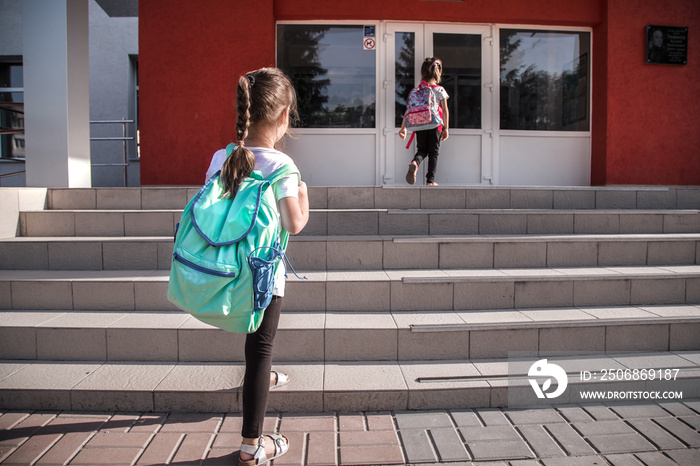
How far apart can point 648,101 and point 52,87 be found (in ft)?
26.1

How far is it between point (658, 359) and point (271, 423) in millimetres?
2636

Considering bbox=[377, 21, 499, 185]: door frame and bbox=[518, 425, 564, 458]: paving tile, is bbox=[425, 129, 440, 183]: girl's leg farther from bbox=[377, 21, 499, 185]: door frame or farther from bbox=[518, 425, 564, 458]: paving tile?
bbox=[518, 425, 564, 458]: paving tile

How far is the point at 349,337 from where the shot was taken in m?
2.97

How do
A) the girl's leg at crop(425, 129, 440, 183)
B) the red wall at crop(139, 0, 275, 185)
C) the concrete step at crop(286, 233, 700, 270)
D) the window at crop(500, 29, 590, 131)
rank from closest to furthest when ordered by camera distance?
the concrete step at crop(286, 233, 700, 270) < the girl's leg at crop(425, 129, 440, 183) < the red wall at crop(139, 0, 275, 185) < the window at crop(500, 29, 590, 131)

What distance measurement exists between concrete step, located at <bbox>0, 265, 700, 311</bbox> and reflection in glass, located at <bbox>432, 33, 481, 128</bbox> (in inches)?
151

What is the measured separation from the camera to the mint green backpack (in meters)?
1.76

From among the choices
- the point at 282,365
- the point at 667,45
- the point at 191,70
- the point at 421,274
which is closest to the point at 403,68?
the point at 191,70

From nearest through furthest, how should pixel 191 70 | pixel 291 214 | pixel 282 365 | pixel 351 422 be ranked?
pixel 291 214, pixel 351 422, pixel 282 365, pixel 191 70

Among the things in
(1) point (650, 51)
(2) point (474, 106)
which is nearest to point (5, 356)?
(2) point (474, 106)

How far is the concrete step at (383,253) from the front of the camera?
3.76 meters

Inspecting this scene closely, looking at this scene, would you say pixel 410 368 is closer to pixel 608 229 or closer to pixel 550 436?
pixel 550 436

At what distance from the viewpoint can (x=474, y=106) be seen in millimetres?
6699

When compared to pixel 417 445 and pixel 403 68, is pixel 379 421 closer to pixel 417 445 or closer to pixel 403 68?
pixel 417 445

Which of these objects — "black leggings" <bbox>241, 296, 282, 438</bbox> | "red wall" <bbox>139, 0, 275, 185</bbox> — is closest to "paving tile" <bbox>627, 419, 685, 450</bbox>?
"black leggings" <bbox>241, 296, 282, 438</bbox>
